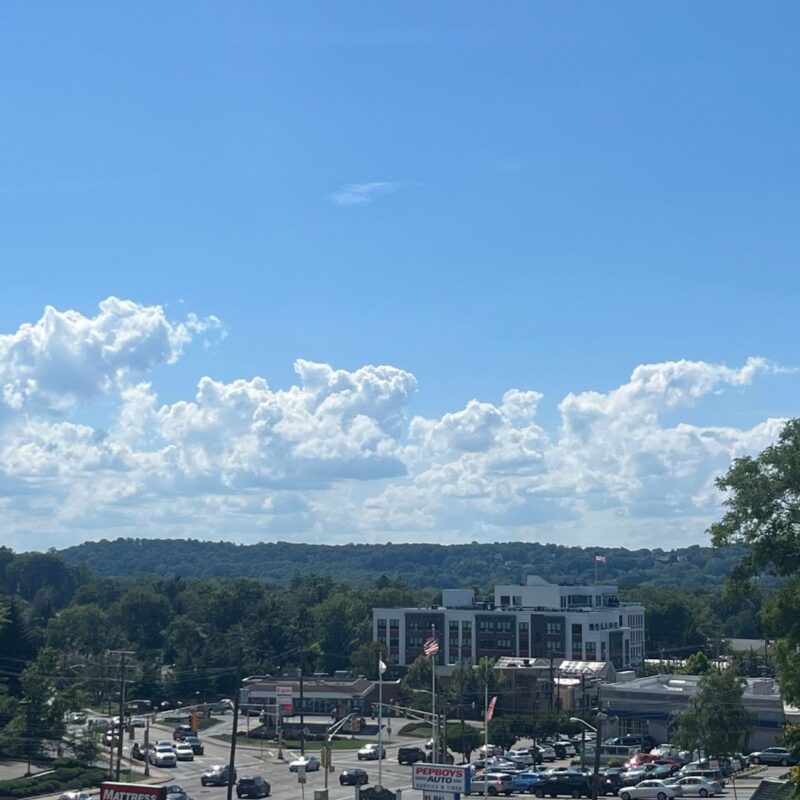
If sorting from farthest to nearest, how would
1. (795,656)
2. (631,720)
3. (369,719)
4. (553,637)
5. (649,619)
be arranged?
(649,619) → (553,637) → (369,719) → (631,720) → (795,656)

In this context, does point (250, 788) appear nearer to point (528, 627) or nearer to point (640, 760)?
point (640, 760)

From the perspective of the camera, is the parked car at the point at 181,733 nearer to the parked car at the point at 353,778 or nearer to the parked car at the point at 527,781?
the parked car at the point at 353,778

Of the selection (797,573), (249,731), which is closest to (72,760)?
(249,731)

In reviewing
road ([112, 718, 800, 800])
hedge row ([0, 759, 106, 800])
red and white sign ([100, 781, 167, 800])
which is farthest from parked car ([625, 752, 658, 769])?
red and white sign ([100, 781, 167, 800])

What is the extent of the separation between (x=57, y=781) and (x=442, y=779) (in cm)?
3894

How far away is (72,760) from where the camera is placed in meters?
86.4

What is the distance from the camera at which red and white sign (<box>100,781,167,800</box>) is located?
34031mm

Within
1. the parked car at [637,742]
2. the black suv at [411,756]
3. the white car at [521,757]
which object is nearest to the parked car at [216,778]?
the black suv at [411,756]

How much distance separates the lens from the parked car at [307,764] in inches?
3310

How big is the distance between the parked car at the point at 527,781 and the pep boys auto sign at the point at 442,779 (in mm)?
25215

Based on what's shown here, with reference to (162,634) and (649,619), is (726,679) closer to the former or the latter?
(649,619)

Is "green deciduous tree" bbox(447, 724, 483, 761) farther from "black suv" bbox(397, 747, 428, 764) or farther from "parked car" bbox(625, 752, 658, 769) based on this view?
"parked car" bbox(625, 752, 658, 769)

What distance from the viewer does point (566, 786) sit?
234ft

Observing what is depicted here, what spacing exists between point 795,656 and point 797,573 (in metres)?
5.09
